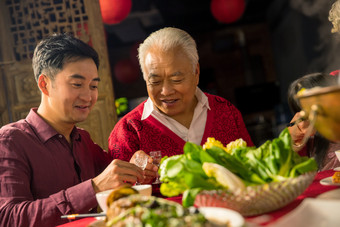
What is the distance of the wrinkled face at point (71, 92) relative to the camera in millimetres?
1841

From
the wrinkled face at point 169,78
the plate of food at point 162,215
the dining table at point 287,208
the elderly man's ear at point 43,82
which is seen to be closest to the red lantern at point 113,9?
the wrinkled face at point 169,78

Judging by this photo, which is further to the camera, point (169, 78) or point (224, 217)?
point (169, 78)

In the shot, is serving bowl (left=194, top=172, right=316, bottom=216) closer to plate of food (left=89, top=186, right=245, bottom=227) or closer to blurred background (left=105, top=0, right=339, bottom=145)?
plate of food (left=89, top=186, right=245, bottom=227)

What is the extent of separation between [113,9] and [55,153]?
269 centimetres

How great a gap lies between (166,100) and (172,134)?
206mm

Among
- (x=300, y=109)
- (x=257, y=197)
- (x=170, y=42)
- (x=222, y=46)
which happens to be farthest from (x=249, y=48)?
(x=257, y=197)

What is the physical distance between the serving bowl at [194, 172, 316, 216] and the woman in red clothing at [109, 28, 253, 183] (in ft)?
3.69

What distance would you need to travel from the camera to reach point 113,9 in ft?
13.5

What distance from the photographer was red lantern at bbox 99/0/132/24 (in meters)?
4.05

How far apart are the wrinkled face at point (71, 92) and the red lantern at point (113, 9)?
234cm

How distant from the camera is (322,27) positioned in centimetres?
664

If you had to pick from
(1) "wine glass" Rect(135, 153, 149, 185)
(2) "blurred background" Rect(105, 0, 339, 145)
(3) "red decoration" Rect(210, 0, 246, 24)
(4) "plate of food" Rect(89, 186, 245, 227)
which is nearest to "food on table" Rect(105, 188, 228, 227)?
(4) "plate of food" Rect(89, 186, 245, 227)

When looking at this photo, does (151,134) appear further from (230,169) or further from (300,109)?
(230,169)

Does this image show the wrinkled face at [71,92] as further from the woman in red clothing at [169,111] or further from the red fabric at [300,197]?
the red fabric at [300,197]
